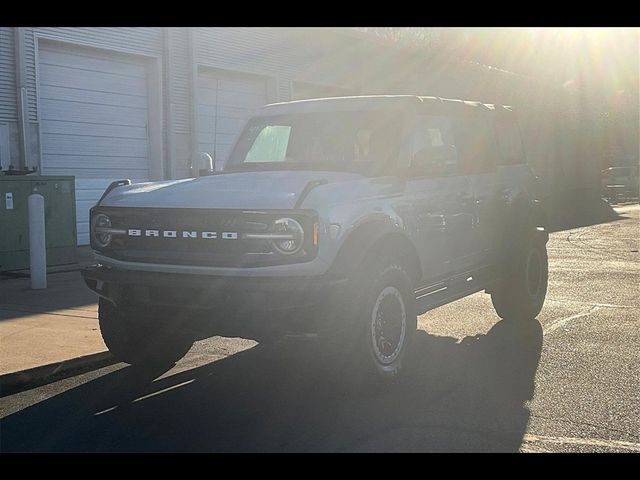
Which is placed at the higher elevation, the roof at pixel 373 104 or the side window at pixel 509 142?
the roof at pixel 373 104

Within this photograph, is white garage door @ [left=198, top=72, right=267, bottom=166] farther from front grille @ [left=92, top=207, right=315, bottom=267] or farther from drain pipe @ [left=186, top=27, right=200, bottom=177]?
front grille @ [left=92, top=207, right=315, bottom=267]

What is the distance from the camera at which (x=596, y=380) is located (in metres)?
5.84

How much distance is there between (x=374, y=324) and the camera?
18.4 feet

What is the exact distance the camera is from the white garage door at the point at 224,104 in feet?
59.6

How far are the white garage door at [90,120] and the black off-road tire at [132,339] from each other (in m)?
9.43

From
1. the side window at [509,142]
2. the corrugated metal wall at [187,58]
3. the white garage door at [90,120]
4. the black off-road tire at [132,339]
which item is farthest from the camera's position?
the white garage door at [90,120]

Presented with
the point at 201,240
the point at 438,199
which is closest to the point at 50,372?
the point at 201,240

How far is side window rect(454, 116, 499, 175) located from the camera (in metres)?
7.35

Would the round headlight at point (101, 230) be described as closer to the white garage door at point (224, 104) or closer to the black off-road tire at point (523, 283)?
the black off-road tire at point (523, 283)

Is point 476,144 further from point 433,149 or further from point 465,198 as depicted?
point 433,149

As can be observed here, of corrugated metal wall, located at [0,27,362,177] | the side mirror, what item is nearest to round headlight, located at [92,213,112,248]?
the side mirror

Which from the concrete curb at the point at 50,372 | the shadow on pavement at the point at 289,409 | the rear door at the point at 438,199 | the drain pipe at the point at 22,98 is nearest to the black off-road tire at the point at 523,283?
the rear door at the point at 438,199
